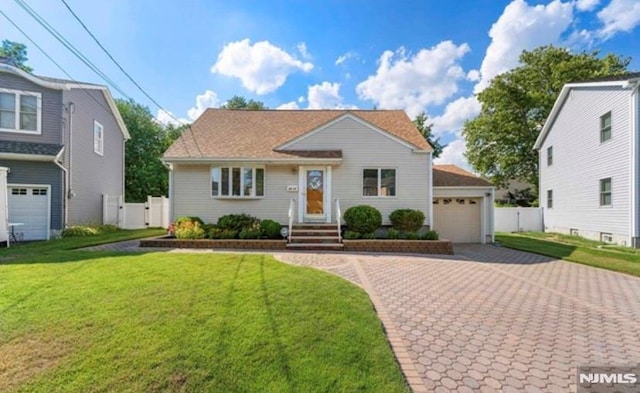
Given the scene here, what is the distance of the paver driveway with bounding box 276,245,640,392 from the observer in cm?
333

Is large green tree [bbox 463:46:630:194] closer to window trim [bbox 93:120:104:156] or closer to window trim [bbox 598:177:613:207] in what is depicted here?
window trim [bbox 598:177:613:207]

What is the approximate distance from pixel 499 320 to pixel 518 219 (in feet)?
59.5

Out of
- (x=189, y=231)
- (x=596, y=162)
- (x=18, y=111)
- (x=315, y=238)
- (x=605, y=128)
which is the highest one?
(x=18, y=111)

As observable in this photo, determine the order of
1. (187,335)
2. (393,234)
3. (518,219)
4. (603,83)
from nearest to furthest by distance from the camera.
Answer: (187,335)
(393,234)
(603,83)
(518,219)

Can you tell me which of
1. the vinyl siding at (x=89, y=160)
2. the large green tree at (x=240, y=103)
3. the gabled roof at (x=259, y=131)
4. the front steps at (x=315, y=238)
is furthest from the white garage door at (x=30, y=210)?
the large green tree at (x=240, y=103)

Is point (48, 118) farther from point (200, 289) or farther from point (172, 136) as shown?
point (172, 136)

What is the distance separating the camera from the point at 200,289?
17.4 ft

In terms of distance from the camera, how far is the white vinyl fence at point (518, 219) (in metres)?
19.9

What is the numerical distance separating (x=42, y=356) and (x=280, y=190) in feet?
34.9

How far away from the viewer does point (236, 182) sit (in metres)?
13.6

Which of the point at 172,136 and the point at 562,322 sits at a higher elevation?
the point at 172,136

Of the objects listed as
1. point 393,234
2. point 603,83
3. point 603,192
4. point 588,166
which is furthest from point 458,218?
point 603,83

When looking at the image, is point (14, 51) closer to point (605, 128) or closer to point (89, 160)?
point (89, 160)

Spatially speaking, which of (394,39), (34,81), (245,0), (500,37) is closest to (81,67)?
(34,81)
